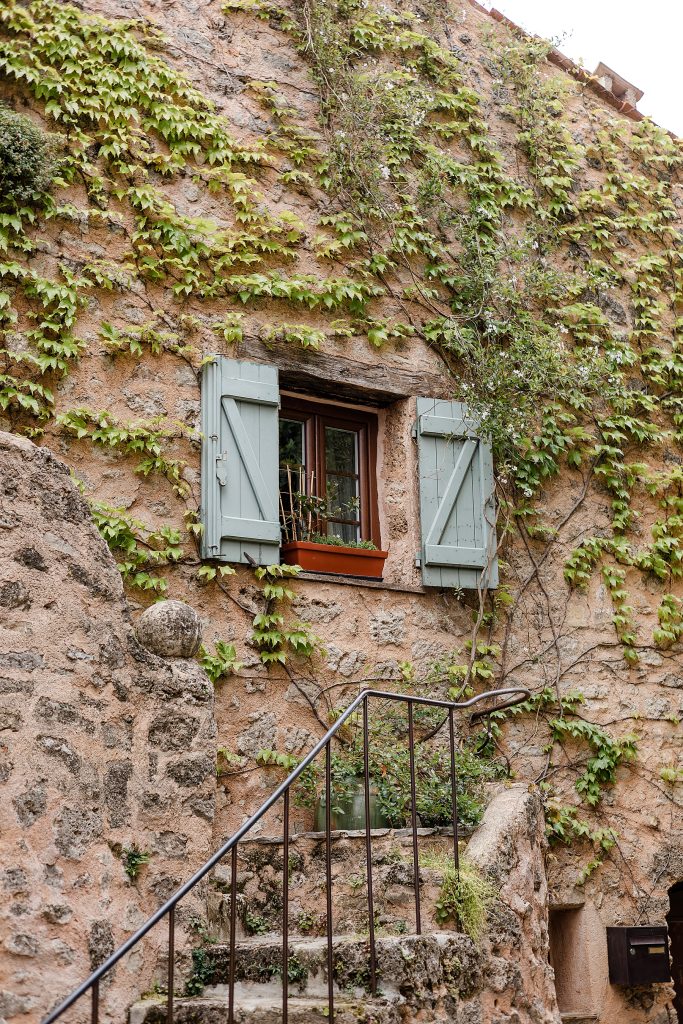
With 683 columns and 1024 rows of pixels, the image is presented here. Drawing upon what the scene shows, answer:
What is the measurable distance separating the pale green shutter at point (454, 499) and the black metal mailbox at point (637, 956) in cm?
207

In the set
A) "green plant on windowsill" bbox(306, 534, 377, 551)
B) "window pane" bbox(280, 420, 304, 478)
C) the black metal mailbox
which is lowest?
the black metal mailbox

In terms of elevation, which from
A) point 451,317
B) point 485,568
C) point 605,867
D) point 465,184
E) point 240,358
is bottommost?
point 605,867

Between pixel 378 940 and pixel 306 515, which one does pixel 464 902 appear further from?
pixel 306 515

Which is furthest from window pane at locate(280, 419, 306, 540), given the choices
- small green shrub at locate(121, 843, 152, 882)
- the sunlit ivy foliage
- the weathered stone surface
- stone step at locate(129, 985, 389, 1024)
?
stone step at locate(129, 985, 389, 1024)

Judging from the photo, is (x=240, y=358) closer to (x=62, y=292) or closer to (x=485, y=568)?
(x=62, y=292)

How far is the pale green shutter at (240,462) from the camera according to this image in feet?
18.6

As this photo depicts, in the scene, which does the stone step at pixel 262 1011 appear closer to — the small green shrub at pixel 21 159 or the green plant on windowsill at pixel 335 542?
the green plant on windowsill at pixel 335 542

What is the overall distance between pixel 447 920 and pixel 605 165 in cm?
558

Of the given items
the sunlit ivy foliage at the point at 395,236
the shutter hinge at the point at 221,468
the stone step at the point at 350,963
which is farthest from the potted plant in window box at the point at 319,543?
the stone step at the point at 350,963

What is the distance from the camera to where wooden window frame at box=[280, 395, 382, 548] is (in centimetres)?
642

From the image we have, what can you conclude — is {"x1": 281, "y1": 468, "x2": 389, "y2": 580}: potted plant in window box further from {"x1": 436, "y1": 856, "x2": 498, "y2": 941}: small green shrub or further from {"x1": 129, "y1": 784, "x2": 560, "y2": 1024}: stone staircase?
{"x1": 436, "y1": 856, "x2": 498, "y2": 941}: small green shrub

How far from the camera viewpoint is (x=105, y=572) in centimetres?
450

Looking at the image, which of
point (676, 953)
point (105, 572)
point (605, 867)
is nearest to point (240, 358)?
point (105, 572)

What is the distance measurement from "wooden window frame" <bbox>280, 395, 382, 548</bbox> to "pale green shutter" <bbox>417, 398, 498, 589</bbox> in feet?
1.07
